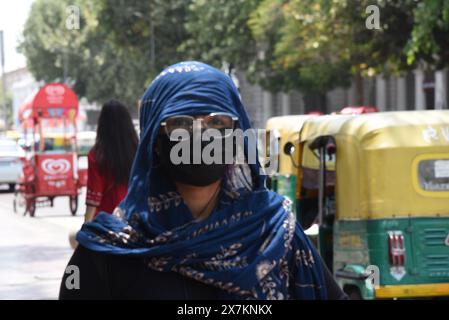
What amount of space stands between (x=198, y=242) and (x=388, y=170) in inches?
260

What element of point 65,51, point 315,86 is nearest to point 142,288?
point 315,86

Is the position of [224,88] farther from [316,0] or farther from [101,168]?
[316,0]

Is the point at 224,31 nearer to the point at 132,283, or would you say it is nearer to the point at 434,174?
the point at 434,174

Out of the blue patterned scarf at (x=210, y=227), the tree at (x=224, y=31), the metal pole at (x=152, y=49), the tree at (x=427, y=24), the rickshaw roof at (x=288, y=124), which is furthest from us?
the metal pole at (x=152, y=49)

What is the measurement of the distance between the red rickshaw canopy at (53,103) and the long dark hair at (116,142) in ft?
52.8

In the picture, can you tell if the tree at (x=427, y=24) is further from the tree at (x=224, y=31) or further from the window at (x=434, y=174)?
the tree at (x=224, y=31)

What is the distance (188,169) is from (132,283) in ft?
0.93

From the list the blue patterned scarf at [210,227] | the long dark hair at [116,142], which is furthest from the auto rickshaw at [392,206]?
the blue patterned scarf at [210,227]

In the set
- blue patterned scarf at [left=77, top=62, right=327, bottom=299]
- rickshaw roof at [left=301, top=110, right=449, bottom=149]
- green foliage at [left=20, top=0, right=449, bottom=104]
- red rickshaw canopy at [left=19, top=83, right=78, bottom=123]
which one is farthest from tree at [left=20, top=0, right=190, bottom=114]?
blue patterned scarf at [left=77, top=62, right=327, bottom=299]

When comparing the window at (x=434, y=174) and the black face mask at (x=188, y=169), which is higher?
the black face mask at (x=188, y=169)

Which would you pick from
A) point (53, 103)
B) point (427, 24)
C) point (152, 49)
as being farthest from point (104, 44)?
point (427, 24)

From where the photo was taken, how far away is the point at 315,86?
3562 centimetres

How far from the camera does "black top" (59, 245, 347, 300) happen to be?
8.30 ft

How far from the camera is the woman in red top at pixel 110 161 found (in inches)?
259
